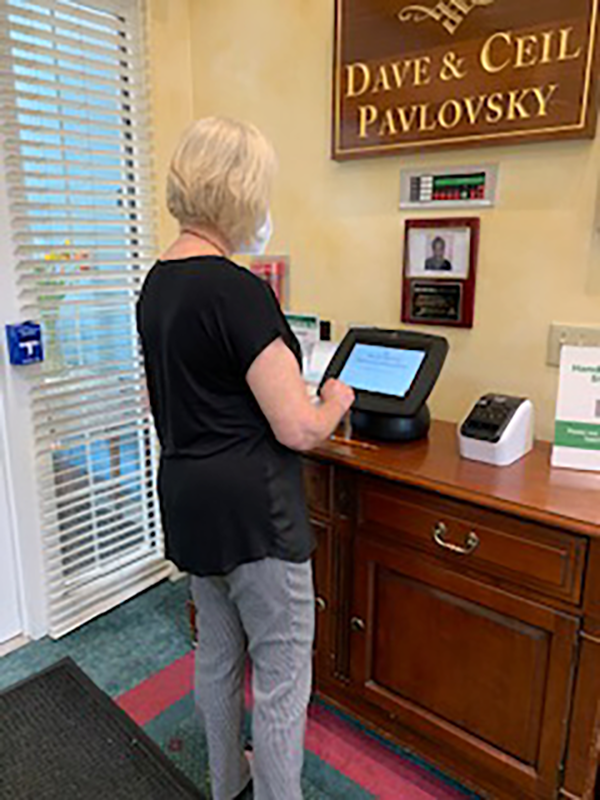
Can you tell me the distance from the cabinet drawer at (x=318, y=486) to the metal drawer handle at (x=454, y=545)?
1.06 ft

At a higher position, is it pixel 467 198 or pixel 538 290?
pixel 467 198

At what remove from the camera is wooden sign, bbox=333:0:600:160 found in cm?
151

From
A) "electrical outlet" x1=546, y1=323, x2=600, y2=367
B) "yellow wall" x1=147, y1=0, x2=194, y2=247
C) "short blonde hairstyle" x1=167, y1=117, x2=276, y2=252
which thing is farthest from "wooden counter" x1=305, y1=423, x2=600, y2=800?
"yellow wall" x1=147, y1=0, x2=194, y2=247

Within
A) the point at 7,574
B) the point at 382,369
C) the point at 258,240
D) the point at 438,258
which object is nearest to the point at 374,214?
the point at 438,258

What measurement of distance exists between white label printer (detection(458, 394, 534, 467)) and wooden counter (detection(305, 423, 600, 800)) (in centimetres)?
4

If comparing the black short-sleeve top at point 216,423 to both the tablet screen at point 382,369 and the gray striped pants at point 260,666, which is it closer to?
the gray striped pants at point 260,666

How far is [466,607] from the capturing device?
4.67 feet

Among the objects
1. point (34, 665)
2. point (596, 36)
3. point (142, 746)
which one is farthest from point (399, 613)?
point (596, 36)

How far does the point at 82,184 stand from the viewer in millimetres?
2109

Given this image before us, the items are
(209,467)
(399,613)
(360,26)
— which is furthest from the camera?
(360,26)

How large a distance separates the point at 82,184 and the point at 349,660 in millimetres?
1772

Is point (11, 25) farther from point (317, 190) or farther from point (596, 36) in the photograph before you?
point (596, 36)

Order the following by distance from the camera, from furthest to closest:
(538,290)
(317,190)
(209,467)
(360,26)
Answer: (317,190) → (360,26) → (538,290) → (209,467)

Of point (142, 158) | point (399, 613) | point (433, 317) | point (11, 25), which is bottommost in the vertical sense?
point (399, 613)
